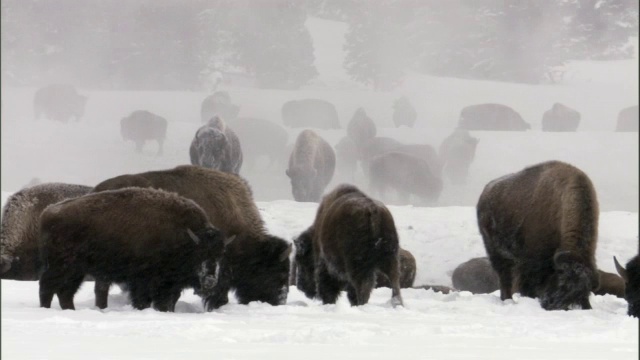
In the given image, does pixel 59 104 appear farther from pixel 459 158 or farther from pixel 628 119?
pixel 628 119

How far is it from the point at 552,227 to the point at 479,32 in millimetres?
48747

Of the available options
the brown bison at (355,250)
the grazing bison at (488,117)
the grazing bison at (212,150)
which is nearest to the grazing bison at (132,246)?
the brown bison at (355,250)

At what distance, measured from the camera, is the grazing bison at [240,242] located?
10633 millimetres

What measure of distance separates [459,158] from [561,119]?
8.41 meters

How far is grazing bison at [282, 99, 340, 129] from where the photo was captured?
174 feet

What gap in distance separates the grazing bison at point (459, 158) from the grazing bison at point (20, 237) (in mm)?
A: 32838

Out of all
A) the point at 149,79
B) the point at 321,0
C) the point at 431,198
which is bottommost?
the point at 431,198

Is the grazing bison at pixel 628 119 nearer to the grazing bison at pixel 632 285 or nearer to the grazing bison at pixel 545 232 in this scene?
the grazing bison at pixel 545 232

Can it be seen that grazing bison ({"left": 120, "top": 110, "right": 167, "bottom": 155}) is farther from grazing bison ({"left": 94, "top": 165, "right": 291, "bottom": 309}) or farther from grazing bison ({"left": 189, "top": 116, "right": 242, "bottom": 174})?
grazing bison ({"left": 94, "top": 165, "right": 291, "bottom": 309})

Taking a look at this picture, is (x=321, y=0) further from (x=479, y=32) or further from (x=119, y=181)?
(x=119, y=181)

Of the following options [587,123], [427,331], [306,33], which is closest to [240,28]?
[306,33]

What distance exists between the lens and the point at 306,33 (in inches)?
2240

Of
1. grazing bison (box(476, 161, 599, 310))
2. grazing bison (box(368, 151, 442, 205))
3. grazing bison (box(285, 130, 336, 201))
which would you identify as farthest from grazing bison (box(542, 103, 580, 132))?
grazing bison (box(476, 161, 599, 310))

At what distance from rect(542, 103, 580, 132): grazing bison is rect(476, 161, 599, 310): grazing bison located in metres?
38.6
